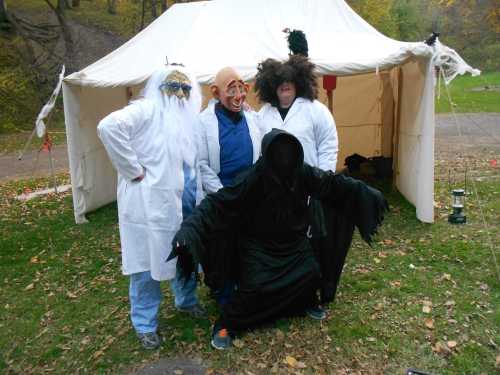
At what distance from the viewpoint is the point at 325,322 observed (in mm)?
3494

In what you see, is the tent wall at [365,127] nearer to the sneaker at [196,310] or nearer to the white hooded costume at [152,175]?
the sneaker at [196,310]

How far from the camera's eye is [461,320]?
3.48 m

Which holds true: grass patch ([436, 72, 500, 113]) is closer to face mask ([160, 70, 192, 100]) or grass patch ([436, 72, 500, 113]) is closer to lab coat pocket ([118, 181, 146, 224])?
face mask ([160, 70, 192, 100])

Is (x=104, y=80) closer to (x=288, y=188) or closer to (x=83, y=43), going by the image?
(x=288, y=188)

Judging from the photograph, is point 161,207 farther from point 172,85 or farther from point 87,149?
→ point 87,149

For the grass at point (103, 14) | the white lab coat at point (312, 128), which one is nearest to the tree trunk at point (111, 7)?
the grass at point (103, 14)

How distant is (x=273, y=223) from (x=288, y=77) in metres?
1.29

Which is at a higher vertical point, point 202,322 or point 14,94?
point 14,94

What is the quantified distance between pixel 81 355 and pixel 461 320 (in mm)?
2796

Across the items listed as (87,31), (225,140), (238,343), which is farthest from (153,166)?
(87,31)

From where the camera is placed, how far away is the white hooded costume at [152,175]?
290 cm

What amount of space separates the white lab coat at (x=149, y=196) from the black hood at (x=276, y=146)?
0.56m

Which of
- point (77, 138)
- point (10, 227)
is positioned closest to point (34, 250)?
point (10, 227)

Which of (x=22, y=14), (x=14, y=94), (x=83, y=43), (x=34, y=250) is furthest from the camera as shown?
(x=22, y=14)
